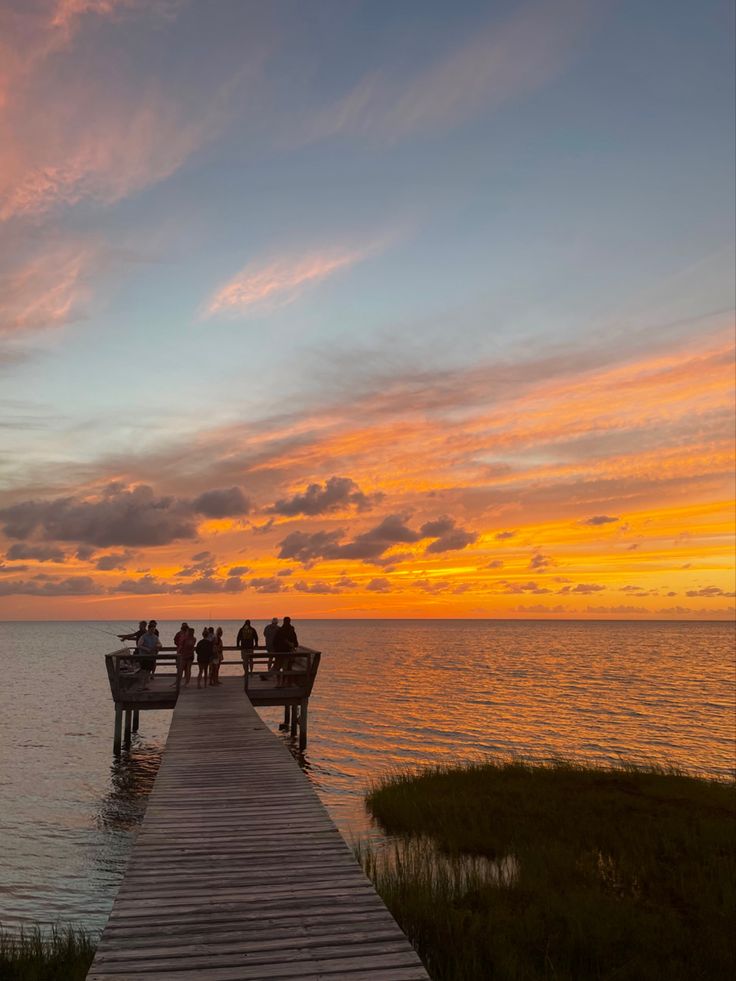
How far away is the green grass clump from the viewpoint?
28.2 ft

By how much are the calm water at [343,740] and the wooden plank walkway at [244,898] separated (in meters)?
3.44

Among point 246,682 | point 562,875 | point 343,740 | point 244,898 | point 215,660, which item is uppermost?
point 215,660

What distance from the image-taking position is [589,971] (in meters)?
8.84

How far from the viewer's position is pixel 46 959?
907 centimetres

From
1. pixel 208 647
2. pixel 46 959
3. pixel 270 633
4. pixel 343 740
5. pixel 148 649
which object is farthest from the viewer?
pixel 343 740

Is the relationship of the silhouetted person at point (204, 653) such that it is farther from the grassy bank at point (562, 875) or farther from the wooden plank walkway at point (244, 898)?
the wooden plank walkway at point (244, 898)

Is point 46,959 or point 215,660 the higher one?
point 215,660

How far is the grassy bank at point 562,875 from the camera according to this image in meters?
9.07

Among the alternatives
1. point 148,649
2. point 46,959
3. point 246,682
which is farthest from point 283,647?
point 46,959

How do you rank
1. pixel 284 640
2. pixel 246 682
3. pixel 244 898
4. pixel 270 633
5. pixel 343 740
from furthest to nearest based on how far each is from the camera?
1. pixel 343 740
2. pixel 270 633
3. pixel 284 640
4. pixel 246 682
5. pixel 244 898

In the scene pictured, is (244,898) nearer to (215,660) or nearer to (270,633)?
(215,660)

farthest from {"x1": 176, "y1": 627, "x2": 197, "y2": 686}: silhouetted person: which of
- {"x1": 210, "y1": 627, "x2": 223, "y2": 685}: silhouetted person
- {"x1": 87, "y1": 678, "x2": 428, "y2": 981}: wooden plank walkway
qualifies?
{"x1": 87, "y1": 678, "x2": 428, "y2": 981}: wooden plank walkway

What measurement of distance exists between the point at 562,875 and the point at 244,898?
22.9 feet

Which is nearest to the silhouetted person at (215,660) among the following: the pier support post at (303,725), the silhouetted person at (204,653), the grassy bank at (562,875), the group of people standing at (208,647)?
the group of people standing at (208,647)
